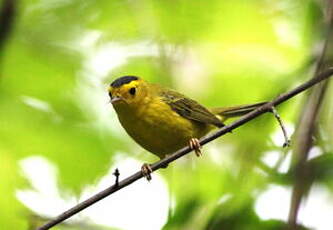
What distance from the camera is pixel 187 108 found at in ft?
18.3

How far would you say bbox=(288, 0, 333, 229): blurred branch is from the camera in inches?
106

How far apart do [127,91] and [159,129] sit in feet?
1.42

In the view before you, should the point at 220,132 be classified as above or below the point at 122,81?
below

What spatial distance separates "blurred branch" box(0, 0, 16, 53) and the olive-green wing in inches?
121

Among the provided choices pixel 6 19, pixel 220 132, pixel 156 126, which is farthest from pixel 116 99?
pixel 6 19

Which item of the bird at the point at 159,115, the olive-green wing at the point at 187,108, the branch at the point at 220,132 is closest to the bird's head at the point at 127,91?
the bird at the point at 159,115

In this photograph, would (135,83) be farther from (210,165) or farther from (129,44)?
(210,165)

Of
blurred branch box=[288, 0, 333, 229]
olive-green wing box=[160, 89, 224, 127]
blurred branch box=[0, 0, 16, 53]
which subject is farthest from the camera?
olive-green wing box=[160, 89, 224, 127]

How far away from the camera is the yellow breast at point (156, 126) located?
5164mm

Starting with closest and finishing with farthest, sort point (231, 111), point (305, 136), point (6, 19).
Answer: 1. point (6, 19)
2. point (305, 136)
3. point (231, 111)

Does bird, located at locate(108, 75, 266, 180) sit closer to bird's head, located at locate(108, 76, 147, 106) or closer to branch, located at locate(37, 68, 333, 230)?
bird's head, located at locate(108, 76, 147, 106)

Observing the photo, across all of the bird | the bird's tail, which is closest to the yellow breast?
the bird

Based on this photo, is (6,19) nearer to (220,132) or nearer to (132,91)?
(220,132)

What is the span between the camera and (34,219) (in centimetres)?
389
